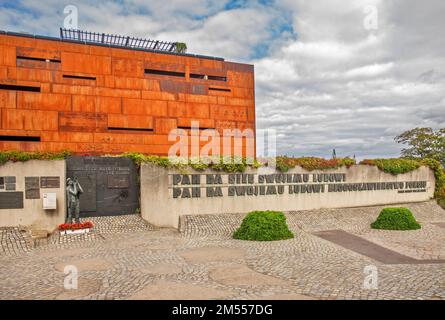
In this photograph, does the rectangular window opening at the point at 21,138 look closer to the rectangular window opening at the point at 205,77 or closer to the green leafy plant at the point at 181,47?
the rectangular window opening at the point at 205,77

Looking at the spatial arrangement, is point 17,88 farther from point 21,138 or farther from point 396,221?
point 396,221

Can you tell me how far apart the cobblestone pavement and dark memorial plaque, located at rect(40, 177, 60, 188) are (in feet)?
8.11

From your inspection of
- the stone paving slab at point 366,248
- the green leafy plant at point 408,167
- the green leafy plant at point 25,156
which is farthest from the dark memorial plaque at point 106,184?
the green leafy plant at point 408,167

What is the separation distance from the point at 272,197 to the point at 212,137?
52.0ft

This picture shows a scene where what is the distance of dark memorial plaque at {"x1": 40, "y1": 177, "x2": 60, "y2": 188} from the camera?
14321 mm

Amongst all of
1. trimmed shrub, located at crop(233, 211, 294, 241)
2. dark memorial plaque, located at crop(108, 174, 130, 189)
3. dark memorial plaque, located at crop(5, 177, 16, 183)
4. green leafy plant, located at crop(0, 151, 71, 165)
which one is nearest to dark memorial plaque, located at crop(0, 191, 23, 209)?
dark memorial plaque, located at crop(5, 177, 16, 183)

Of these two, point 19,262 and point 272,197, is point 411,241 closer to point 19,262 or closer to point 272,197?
point 272,197

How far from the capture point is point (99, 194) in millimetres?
15648

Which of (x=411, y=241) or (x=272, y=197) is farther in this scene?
(x=272, y=197)

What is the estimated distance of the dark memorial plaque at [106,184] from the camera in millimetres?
15398

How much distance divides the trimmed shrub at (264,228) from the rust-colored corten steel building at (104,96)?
1929 cm

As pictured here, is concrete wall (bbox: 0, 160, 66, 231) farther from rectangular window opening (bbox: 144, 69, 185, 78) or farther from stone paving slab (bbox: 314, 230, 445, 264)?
rectangular window opening (bbox: 144, 69, 185, 78)

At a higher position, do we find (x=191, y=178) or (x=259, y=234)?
(x=191, y=178)

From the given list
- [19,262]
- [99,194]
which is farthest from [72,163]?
[19,262]
